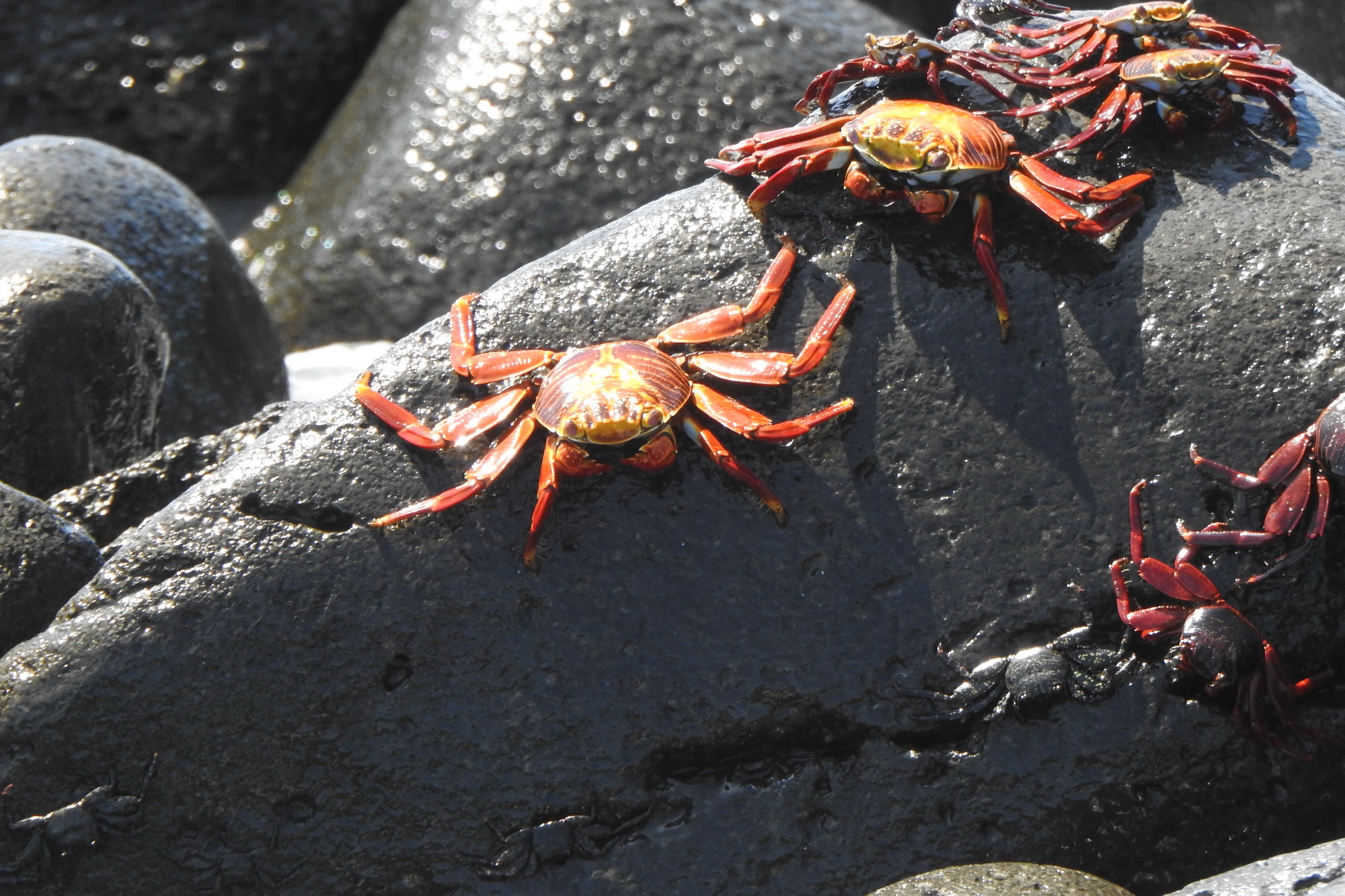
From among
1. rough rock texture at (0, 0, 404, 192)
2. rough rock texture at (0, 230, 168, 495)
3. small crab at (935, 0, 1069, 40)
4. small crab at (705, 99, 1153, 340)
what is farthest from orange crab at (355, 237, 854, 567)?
rough rock texture at (0, 0, 404, 192)

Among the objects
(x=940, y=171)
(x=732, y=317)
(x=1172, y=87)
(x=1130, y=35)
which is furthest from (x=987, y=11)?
(x=732, y=317)

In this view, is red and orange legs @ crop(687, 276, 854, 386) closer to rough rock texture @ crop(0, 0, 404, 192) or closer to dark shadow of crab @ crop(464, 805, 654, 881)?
dark shadow of crab @ crop(464, 805, 654, 881)

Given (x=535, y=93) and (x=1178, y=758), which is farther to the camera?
(x=535, y=93)

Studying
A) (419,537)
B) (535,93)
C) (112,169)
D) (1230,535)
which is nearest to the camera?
(1230,535)

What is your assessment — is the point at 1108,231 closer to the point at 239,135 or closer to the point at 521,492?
the point at 521,492

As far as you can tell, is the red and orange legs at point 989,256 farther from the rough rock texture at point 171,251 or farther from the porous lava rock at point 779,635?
the rough rock texture at point 171,251

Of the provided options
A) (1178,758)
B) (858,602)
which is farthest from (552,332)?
(1178,758)

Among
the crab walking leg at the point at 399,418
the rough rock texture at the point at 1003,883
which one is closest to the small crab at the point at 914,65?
the crab walking leg at the point at 399,418
